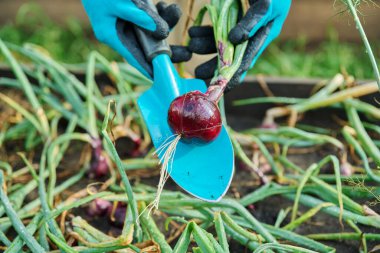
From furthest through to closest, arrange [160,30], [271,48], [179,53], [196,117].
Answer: [271,48], [179,53], [160,30], [196,117]

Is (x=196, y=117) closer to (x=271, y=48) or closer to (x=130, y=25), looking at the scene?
(x=130, y=25)

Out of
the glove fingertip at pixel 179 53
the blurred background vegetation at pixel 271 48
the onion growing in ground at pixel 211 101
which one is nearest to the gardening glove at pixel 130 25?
the glove fingertip at pixel 179 53

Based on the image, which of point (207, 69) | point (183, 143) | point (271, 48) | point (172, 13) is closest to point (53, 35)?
point (271, 48)

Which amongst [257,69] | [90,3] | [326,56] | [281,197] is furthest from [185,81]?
[326,56]

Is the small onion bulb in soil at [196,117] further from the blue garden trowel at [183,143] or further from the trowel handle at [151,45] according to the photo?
the trowel handle at [151,45]

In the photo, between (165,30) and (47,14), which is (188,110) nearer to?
(165,30)

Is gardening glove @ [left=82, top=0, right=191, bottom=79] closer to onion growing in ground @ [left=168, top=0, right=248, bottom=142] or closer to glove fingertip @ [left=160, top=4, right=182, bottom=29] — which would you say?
glove fingertip @ [left=160, top=4, right=182, bottom=29]
